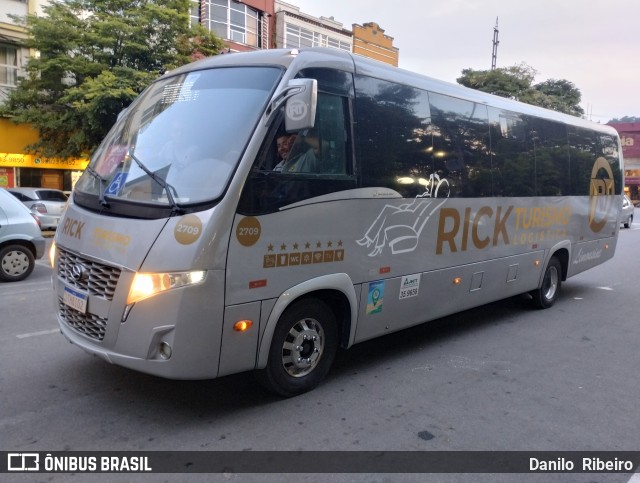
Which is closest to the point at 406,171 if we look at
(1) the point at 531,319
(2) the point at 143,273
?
(2) the point at 143,273

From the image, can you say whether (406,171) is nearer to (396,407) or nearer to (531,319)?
(396,407)

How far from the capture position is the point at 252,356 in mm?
4043

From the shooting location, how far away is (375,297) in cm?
502

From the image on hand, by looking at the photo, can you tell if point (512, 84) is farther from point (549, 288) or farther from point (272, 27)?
point (549, 288)

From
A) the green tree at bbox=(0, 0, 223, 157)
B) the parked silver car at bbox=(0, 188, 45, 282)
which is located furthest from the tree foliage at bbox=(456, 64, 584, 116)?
the parked silver car at bbox=(0, 188, 45, 282)

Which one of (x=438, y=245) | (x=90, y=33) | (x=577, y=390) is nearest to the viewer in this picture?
(x=577, y=390)

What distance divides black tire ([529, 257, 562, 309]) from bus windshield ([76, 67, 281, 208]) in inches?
226

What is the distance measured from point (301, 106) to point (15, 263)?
7.49 m

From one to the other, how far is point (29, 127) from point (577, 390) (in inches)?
862

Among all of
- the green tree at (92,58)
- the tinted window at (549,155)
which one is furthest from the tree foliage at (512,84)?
the tinted window at (549,155)

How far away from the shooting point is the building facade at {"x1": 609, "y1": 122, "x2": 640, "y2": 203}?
67.6 meters

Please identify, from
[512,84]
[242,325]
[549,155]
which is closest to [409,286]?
[242,325]

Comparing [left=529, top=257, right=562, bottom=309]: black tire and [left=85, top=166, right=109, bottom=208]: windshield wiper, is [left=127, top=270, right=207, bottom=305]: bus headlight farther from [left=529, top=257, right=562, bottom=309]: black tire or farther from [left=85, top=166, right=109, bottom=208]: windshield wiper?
[left=529, top=257, right=562, bottom=309]: black tire

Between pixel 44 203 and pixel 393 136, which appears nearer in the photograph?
pixel 393 136
